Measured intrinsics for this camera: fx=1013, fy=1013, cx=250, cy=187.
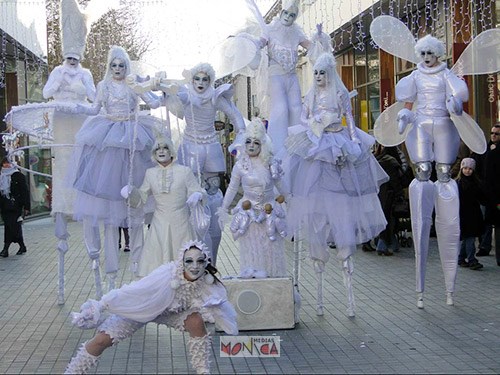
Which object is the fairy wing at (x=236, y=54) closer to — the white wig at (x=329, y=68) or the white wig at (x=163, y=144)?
the white wig at (x=329, y=68)

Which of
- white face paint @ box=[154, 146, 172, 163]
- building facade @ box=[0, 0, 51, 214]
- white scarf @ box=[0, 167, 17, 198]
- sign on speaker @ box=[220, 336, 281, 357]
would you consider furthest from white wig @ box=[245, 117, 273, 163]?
building facade @ box=[0, 0, 51, 214]

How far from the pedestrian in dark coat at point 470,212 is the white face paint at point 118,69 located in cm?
523

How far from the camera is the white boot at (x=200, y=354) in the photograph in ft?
23.1

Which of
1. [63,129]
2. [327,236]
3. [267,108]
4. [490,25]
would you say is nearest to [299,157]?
[327,236]

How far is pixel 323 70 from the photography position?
988 cm

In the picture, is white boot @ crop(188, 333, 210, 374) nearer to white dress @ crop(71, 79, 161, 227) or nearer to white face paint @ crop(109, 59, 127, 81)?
white dress @ crop(71, 79, 161, 227)

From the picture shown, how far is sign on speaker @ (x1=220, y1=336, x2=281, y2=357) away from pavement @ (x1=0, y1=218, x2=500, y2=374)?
0.23 meters

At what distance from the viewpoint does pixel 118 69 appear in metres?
10.4

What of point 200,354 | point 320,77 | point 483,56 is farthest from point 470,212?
point 200,354

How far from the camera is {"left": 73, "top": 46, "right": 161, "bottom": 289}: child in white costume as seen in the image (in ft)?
33.2

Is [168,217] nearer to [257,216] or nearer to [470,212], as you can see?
[257,216]

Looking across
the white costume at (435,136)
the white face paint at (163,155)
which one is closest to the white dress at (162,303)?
the white face paint at (163,155)

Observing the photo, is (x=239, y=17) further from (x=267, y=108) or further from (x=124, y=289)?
(x=124, y=289)

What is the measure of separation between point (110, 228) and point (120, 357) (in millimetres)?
2429
